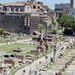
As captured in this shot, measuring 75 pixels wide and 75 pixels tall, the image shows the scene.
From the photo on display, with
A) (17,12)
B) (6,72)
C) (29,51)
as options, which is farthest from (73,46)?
(6,72)

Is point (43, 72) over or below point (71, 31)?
over

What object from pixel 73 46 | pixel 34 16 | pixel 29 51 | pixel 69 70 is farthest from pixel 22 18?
pixel 69 70

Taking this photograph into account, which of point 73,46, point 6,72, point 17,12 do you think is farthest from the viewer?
point 17,12

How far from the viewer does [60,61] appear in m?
36.5

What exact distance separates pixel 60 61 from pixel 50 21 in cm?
4437

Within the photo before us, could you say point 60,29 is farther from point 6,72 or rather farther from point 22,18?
point 6,72

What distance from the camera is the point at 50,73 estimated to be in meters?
28.5

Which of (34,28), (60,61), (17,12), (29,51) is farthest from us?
(17,12)

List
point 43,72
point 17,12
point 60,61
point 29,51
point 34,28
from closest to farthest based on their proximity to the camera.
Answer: point 43,72, point 60,61, point 29,51, point 34,28, point 17,12

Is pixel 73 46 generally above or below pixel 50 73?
below

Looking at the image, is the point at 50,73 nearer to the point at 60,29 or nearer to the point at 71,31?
the point at 71,31

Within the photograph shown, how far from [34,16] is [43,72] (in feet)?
150

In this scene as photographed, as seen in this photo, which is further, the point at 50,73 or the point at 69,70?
the point at 69,70

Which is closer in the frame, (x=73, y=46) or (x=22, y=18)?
(x=73, y=46)
